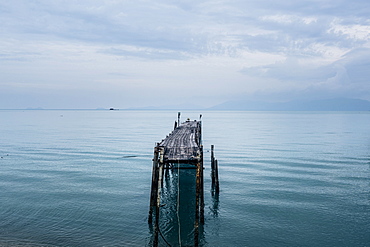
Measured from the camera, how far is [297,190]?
23750mm

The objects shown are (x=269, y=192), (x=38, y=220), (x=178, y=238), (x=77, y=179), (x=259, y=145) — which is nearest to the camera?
(x=178, y=238)

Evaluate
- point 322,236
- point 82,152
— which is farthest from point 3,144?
point 322,236

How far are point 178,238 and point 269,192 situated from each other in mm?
10320

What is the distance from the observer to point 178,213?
19.1 meters

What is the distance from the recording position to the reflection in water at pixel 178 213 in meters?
15.8

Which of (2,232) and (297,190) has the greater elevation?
(297,190)

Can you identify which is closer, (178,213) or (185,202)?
(178,213)

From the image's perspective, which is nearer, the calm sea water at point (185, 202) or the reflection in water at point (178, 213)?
the reflection in water at point (178, 213)

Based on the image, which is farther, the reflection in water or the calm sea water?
the calm sea water

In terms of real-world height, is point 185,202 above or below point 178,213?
above

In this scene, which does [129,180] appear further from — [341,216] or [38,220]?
[341,216]

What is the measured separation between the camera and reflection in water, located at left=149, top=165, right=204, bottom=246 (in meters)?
15.8

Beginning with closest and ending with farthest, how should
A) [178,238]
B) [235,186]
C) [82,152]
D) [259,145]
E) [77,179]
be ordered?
[178,238] < [235,186] < [77,179] < [82,152] < [259,145]

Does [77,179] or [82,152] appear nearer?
[77,179]
